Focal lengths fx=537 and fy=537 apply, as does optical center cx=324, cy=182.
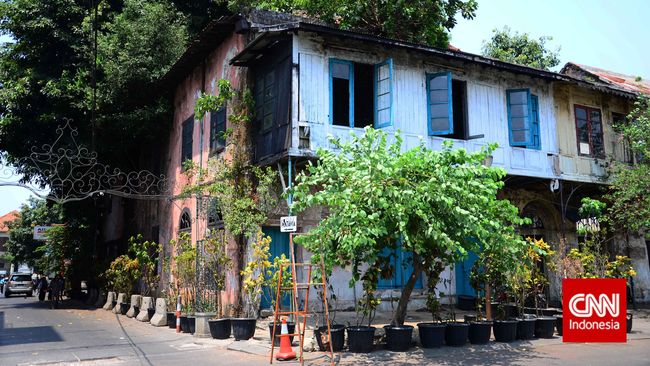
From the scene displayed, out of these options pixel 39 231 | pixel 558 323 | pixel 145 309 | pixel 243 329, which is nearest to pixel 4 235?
pixel 39 231

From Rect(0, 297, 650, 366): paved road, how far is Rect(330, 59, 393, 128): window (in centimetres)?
588

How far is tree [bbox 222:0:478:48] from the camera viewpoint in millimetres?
20391

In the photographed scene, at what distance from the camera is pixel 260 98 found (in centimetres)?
1451

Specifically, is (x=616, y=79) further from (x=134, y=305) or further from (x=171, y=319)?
(x=134, y=305)

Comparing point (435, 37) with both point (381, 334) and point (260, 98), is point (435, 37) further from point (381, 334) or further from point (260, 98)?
point (381, 334)

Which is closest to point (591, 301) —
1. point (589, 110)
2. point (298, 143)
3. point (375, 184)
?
point (375, 184)

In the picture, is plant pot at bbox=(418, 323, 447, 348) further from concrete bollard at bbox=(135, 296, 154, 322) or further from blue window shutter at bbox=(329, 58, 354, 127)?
concrete bollard at bbox=(135, 296, 154, 322)

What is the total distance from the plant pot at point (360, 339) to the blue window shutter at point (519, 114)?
8789 millimetres

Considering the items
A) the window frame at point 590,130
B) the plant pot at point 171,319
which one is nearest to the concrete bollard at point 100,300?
the plant pot at point 171,319

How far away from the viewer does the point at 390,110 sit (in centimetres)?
1355

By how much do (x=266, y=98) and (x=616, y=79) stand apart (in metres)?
15.0

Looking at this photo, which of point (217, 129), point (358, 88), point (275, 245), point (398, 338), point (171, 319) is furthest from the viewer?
point (217, 129)

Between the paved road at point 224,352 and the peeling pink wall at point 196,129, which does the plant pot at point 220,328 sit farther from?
the peeling pink wall at point 196,129

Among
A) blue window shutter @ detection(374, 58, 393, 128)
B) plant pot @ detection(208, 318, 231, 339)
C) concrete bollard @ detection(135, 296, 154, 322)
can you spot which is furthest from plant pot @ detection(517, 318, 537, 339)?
concrete bollard @ detection(135, 296, 154, 322)
